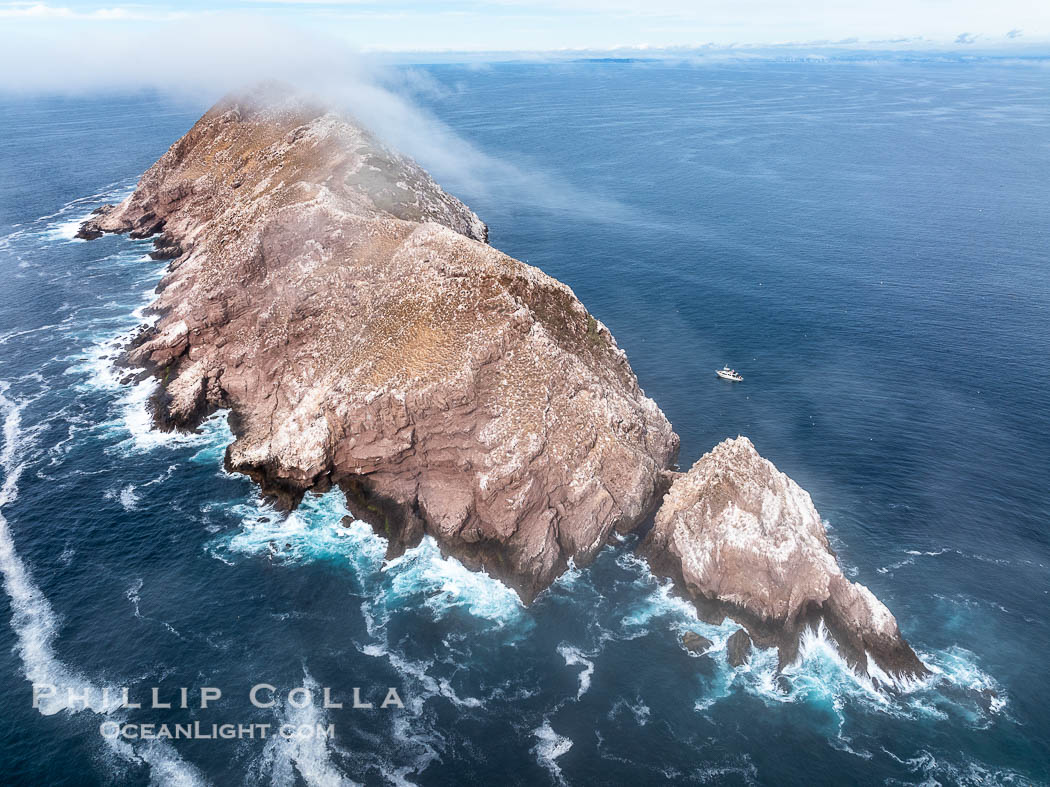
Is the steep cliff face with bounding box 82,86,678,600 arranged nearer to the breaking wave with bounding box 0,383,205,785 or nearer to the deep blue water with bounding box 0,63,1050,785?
the deep blue water with bounding box 0,63,1050,785

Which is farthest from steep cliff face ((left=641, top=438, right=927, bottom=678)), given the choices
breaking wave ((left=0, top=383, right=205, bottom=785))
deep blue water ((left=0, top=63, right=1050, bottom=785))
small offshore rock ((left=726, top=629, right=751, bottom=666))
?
breaking wave ((left=0, top=383, right=205, bottom=785))

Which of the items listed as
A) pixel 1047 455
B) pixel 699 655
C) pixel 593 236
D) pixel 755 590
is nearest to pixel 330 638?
pixel 699 655

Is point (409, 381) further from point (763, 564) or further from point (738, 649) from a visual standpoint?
point (738, 649)

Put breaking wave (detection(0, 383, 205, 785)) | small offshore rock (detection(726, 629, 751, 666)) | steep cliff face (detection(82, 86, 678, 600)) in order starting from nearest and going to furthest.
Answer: breaking wave (detection(0, 383, 205, 785)) → small offshore rock (detection(726, 629, 751, 666)) → steep cliff face (detection(82, 86, 678, 600))

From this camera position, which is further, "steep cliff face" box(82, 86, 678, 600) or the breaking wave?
"steep cliff face" box(82, 86, 678, 600)

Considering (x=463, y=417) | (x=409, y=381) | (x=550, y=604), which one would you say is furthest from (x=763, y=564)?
(x=409, y=381)

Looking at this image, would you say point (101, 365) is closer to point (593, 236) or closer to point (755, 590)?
point (755, 590)

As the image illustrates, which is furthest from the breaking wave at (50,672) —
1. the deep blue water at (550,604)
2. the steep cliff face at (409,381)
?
the steep cliff face at (409,381)

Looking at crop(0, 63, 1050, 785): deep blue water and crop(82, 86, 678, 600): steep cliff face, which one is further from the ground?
crop(82, 86, 678, 600): steep cliff face

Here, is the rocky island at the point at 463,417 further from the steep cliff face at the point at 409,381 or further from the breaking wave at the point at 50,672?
the breaking wave at the point at 50,672
